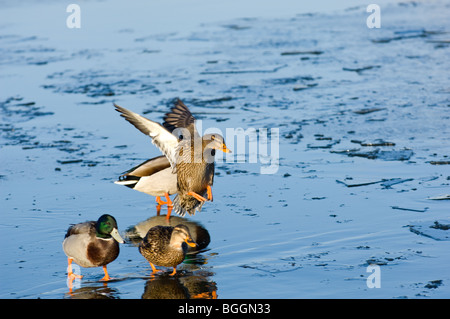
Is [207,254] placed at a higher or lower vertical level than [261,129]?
lower

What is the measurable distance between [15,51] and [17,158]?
23.3 ft

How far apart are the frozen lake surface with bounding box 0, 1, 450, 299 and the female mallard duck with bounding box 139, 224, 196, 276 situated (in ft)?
0.43

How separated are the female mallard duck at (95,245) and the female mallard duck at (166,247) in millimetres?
236

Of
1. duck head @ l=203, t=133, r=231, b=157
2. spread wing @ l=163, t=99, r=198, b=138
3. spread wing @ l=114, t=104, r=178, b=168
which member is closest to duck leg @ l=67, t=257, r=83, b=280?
spread wing @ l=114, t=104, r=178, b=168

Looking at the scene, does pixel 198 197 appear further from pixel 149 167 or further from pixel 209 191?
pixel 149 167

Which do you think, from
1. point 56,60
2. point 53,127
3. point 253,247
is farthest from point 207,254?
point 56,60

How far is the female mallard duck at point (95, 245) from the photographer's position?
5262mm

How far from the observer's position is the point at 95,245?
5.27m

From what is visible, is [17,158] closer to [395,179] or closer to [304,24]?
[395,179]

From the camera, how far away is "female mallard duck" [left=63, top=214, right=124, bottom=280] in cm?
526

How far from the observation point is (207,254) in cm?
571
